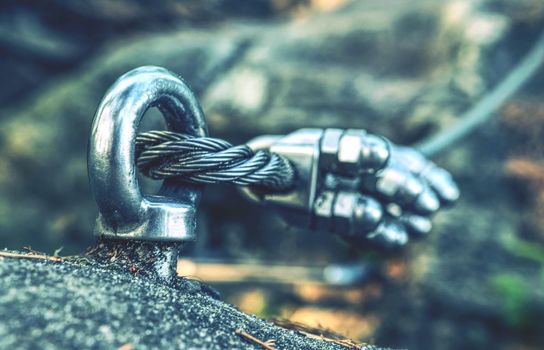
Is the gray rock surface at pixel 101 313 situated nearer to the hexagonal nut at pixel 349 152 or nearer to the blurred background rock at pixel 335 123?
the hexagonal nut at pixel 349 152

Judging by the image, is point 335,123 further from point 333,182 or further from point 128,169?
point 128,169

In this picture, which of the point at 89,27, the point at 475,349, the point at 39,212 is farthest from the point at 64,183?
the point at 475,349

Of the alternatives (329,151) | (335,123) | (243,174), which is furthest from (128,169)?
(335,123)

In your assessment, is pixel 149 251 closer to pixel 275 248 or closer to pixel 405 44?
pixel 275 248

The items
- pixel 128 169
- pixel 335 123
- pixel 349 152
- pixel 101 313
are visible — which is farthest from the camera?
pixel 335 123

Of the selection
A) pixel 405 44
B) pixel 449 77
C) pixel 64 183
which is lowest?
pixel 64 183

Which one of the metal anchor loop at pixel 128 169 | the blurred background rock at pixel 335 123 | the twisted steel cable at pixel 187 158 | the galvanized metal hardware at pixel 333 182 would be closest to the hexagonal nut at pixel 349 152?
the galvanized metal hardware at pixel 333 182

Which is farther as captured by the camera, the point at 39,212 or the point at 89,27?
the point at 89,27
